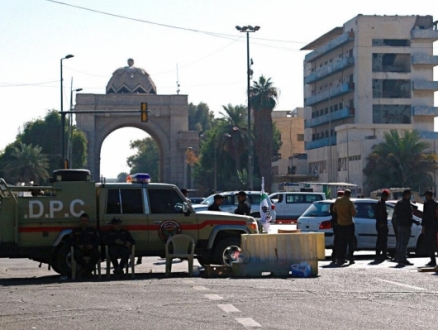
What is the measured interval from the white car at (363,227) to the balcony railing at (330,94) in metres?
67.1

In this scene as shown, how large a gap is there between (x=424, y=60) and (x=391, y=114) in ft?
18.7

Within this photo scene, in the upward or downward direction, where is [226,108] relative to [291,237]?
upward

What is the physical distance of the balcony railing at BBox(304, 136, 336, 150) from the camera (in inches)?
3810

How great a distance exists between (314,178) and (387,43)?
49.9 feet

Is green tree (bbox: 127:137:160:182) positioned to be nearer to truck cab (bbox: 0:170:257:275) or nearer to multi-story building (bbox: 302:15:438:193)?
multi-story building (bbox: 302:15:438:193)

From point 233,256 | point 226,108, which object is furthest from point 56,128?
point 233,256

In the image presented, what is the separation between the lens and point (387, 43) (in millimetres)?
90938

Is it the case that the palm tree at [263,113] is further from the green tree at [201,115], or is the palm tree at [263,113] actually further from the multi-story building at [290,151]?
the green tree at [201,115]

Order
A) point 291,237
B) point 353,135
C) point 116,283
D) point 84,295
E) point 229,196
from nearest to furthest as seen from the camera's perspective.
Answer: point 84,295, point 116,283, point 291,237, point 229,196, point 353,135

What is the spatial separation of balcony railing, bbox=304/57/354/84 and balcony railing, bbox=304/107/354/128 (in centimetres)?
394

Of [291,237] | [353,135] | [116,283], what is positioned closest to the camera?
[116,283]

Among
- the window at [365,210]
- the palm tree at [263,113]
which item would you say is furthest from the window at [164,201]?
the palm tree at [263,113]

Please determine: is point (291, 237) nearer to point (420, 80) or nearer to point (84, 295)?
point (84, 295)

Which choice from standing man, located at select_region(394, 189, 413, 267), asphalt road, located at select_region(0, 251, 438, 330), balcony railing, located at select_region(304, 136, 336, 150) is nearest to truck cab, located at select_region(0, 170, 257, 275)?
asphalt road, located at select_region(0, 251, 438, 330)
